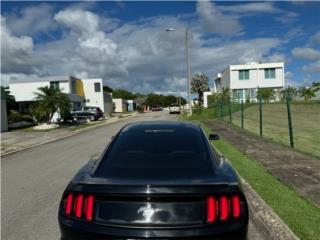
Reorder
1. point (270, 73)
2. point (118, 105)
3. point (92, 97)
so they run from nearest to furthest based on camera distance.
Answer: point (270, 73) → point (92, 97) → point (118, 105)

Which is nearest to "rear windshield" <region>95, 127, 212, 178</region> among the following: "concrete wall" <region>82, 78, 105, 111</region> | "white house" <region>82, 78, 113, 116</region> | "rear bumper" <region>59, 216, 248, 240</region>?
"rear bumper" <region>59, 216, 248, 240</region>

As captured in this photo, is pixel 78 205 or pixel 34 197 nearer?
pixel 78 205

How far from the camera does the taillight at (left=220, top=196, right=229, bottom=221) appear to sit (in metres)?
3.35

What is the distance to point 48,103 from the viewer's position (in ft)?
111

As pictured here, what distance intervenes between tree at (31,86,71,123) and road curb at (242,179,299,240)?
29.7m

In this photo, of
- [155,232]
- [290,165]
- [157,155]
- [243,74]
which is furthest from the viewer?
[243,74]

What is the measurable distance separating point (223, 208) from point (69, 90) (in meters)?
57.1

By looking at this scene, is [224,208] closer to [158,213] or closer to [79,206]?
[158,213]

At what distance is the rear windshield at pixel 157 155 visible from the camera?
12.5 ft

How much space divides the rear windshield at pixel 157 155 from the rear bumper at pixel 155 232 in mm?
540

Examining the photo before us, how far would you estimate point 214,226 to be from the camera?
3.29 m

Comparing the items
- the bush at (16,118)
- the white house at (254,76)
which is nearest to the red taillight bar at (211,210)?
the bush at (16,118)

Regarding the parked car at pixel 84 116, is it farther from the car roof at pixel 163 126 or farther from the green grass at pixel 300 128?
the car roof at pixel 163 126

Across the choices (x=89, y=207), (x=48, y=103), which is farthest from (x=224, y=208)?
(x=48, y=103)
